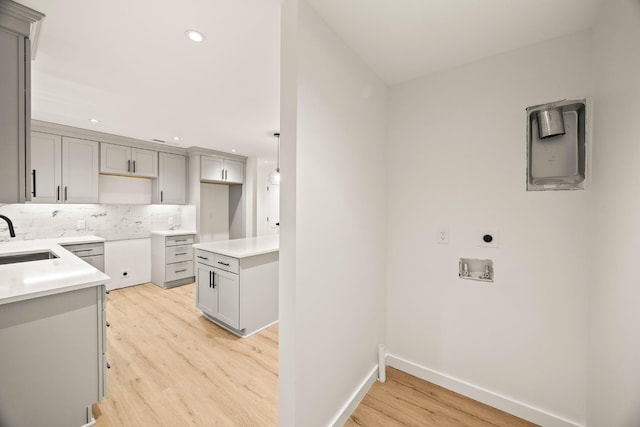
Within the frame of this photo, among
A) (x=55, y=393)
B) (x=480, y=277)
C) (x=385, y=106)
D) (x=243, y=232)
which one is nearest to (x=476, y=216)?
(x=480, y=277)

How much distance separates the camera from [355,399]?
5.74ft

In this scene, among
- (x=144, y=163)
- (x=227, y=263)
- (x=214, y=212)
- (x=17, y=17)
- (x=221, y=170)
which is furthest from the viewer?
(x=214, y=212)

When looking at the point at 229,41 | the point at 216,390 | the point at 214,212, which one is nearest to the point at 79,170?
the point at 214,212

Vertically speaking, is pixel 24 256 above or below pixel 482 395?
above

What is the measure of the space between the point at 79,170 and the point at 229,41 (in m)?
3.59

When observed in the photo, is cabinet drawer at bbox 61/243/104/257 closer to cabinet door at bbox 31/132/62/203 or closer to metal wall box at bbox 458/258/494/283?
cabinet door at bbox 31/132/62/203

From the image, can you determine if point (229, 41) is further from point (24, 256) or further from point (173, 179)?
point (173, 179)

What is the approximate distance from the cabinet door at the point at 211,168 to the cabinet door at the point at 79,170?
152cm

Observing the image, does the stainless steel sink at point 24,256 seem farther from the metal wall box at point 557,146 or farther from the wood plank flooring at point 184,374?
the metal wall box at point 557,146

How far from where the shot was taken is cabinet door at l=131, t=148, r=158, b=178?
420 centimetres

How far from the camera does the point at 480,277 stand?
1818mm

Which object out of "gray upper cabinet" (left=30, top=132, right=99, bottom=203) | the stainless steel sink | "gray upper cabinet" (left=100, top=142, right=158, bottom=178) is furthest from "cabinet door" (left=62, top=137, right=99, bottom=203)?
the stainless steel sink

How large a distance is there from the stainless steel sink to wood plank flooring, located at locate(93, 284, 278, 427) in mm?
1003

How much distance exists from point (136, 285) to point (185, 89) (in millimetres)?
3765
